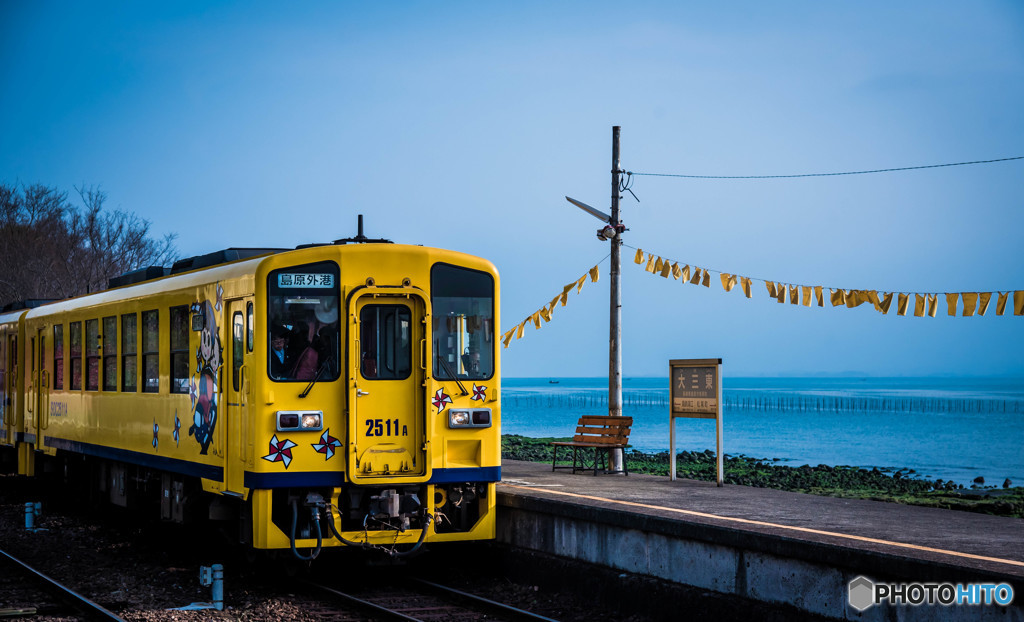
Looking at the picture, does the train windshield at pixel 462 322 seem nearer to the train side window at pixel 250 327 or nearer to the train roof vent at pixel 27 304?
the train side window at pixel 250 327

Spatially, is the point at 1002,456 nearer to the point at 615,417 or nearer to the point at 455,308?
the point at 615,417

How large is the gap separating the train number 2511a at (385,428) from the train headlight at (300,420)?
426 millimetres

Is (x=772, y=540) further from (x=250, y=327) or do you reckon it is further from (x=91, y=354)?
(x=91, y=354)

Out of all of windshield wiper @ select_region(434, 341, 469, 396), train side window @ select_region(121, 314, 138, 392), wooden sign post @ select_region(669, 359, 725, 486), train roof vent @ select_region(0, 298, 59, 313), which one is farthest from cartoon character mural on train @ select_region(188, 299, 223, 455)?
train roof vent @ select_region(0, 298, 59, 313)

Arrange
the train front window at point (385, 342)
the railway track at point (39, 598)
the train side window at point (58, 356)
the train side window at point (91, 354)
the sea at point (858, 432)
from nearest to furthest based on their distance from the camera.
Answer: the railway track at point (39, 598)
the train front window at point (385, 342)
the train side window at point (91, 354)
the train side window at point (58, 356)
the sea at point (858, 432)

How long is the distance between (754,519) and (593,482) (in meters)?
4.09

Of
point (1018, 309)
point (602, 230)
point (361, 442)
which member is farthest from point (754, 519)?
point (602, 230)

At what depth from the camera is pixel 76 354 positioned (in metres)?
15.5

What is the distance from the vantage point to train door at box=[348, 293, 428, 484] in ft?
32.8

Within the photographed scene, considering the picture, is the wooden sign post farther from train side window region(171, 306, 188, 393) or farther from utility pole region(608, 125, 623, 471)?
train side window region(171, 306, 188, 393)

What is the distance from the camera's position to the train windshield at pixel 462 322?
411 inches

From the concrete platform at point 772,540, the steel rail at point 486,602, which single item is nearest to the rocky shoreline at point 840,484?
the concrete platform at point 772,540

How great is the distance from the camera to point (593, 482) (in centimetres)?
1381

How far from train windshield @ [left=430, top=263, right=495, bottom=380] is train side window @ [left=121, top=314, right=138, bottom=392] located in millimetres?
4366
